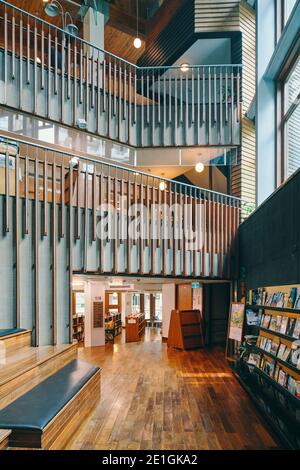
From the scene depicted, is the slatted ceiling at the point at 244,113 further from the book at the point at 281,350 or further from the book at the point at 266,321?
the book at the point at 281,350

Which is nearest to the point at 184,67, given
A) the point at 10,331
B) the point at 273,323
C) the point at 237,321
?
the point at 237,321

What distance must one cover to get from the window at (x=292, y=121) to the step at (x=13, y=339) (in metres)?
5.90

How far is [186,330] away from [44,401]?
713cm

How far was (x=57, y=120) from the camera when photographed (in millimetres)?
7855

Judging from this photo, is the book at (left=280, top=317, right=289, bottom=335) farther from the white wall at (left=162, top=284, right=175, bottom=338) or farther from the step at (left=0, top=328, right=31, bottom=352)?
the white wall at (left=162, top=284, right=175, bottom=338)

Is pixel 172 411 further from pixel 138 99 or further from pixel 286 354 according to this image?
pixel 138 99

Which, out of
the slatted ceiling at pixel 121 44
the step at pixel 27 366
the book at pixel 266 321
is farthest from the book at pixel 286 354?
the slatted ceiling at pixel 121 44

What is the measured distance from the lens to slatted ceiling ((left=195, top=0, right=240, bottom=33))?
9.21m

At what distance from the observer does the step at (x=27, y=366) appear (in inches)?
157

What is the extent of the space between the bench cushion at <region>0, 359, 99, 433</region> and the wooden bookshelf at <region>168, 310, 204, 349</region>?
5.46 m

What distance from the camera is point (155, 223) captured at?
8031mm

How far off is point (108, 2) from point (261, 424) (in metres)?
11.5
